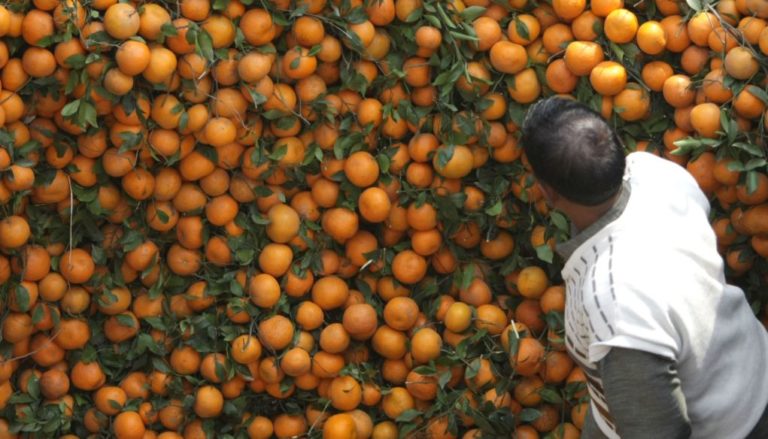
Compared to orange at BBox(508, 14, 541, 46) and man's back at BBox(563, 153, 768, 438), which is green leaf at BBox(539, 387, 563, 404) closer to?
man's back at BBox(563, 153, 768, 438)

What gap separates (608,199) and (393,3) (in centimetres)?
131

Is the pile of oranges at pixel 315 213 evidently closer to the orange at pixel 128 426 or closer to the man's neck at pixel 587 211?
the orange at pixel 128 426

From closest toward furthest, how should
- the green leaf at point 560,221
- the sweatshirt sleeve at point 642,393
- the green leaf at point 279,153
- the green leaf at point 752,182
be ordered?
1. the sweatshirt sleeve at point 642,393
2. the green leaf at point 752,182
3. the green leaf at point 560,221
4. the green leaf at point 279,153

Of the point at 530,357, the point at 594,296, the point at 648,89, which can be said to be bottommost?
the point at 530,357

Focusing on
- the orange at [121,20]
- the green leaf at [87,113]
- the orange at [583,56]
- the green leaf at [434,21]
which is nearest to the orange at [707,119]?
the orange at [583,56]

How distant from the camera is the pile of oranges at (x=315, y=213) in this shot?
3107 millimetres

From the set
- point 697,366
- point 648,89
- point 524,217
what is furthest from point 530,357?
point 697,366

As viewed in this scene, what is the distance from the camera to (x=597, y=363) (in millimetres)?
2104

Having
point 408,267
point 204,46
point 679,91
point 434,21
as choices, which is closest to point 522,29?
point 434,21

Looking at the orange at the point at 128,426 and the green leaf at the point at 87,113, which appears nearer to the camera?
the green leaf at the point at 87,113

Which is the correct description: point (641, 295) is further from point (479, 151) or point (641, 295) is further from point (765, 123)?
point (479, 151)

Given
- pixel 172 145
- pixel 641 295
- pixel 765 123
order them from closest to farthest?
pixel 641 295 → pixel 765 123 → pixel 172 145

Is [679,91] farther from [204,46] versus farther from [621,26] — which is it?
[204,46]

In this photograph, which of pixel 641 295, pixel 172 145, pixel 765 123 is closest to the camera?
pixel 641 295
